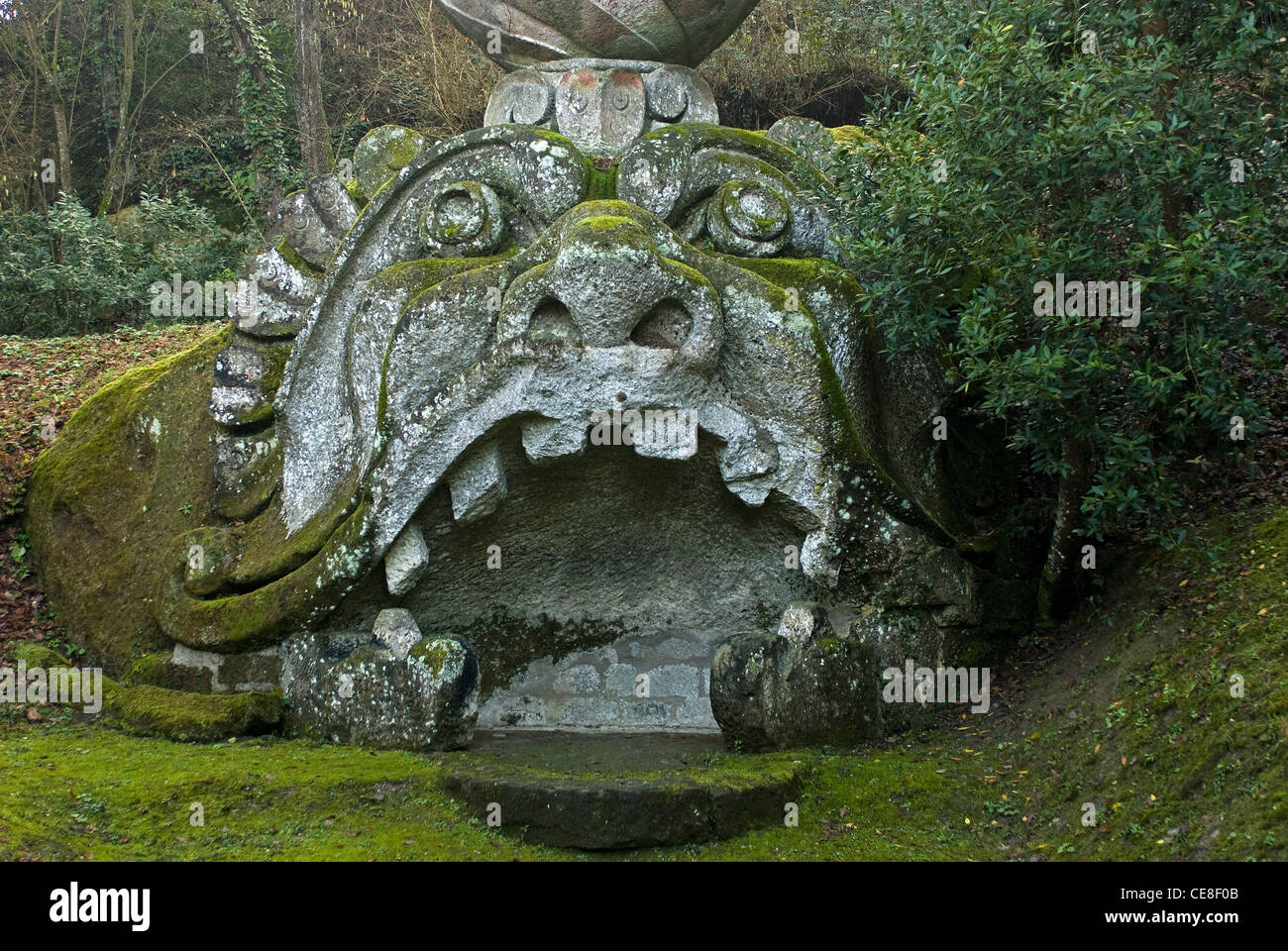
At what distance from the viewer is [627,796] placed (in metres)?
5.23

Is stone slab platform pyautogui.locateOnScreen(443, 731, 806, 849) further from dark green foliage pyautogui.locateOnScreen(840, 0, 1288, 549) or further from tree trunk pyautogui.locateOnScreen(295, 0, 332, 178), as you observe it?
tree trunk pyautogui.locateOnScreen(295, 0, 332, 178)

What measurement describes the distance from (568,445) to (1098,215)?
2.72 m

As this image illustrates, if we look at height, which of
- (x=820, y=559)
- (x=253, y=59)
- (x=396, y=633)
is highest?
(x=253, y=59)

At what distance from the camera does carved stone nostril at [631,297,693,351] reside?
632cm

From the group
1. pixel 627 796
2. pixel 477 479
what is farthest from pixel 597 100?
pixel 627 796

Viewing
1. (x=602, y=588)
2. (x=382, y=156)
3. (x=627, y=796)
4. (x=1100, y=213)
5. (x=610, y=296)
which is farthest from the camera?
(x=382, y=156)

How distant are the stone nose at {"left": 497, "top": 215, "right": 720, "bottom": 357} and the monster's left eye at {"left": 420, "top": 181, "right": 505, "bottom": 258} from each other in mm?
642

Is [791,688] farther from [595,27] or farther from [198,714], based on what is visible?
[595,27]

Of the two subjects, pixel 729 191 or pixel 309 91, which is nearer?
pixel 729 191

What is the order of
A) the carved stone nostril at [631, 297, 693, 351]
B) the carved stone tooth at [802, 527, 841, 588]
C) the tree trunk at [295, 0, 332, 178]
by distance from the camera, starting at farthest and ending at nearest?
1. the tree trunk at [295, 0, 332, 178]
2. the carved stone tooth at [802, 527, 841, 588]
3. the carved stone nostril at [631, 297, 693, 351]

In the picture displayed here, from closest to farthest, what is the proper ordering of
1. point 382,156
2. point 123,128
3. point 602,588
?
point 602,588, point 382,156, point 123,128

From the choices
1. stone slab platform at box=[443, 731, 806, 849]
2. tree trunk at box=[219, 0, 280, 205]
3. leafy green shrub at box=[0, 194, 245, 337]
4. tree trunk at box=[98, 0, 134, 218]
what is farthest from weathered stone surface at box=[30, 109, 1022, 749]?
tree trunk at box=[98, 0, 134, 218]

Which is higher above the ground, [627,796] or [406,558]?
[406,558]

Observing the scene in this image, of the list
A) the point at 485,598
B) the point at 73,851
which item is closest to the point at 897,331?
the point at 485,598
